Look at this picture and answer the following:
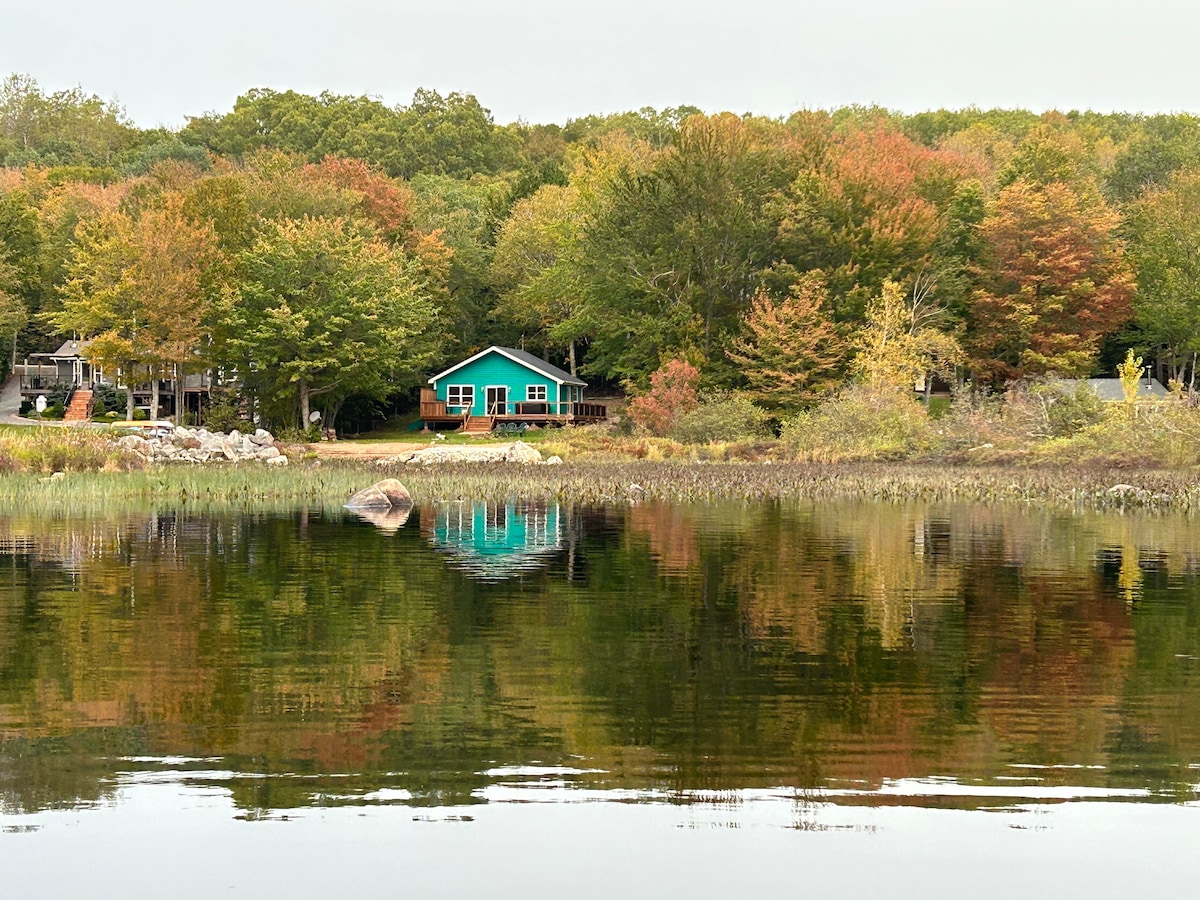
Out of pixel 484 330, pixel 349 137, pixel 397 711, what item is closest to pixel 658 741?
pixel 397 711

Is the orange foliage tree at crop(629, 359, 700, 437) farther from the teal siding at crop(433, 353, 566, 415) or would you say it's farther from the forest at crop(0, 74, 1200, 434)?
the teal siding at crop(433, 353, 566, 415)

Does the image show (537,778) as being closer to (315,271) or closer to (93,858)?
(93,858)

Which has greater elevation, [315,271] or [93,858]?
[315,271]

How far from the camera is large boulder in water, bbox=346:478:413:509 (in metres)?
30.9

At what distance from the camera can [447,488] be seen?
115 ft

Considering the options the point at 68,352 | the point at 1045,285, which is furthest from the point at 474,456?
the point at 68,352

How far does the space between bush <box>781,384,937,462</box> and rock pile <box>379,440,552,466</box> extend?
9.05 meters

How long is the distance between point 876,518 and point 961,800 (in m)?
20.0

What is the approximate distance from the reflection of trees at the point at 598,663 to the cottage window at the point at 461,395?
45.8 meters

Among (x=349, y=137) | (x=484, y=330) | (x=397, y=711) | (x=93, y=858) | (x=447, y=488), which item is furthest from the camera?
(x=349, y=137)

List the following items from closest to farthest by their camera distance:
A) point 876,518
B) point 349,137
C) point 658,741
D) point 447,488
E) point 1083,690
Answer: point 658,741
point 1083,690
point 876,518
point 447,488
point 349,137

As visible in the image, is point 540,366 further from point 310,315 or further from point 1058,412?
point 1058,412

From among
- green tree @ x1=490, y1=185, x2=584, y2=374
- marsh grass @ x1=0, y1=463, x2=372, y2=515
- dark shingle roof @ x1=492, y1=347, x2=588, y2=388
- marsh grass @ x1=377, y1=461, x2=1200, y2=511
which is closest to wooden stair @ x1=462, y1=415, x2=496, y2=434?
dark shingle roof @ x1=492, y1=347, x2=588, y2=388

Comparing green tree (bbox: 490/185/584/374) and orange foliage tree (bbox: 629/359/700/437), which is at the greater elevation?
green tree (bbox: 490/185/584/374)
